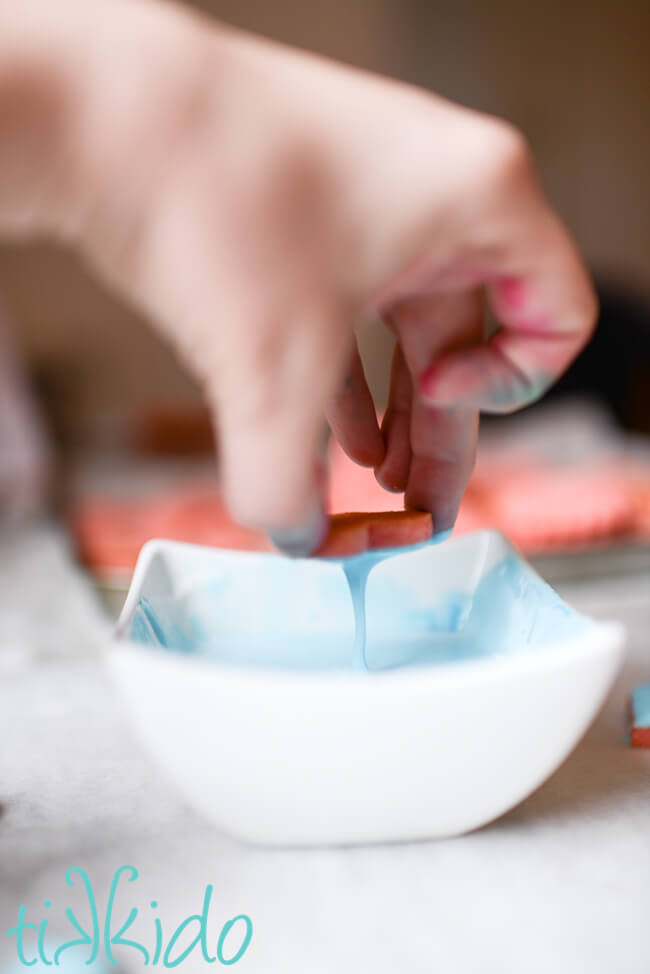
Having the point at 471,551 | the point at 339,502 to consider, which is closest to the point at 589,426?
the point at 339,502

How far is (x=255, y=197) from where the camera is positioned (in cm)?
40

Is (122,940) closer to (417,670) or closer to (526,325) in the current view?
(417,670)

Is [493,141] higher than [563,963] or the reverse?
higher

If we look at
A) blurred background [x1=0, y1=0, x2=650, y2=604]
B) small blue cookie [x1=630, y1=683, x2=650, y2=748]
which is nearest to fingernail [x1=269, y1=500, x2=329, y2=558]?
small blue cookie [x1=630, y1=683, x2=650, y2=748]

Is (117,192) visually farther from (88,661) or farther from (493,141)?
(88,661)

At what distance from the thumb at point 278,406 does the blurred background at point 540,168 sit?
71.4 inches

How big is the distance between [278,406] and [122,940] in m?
0.28

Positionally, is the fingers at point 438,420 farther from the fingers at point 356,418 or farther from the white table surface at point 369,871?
the white table surface at point 369,871

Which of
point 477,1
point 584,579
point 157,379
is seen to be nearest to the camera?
point 584,579

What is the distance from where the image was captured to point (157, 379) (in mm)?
3279

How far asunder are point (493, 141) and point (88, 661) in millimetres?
607

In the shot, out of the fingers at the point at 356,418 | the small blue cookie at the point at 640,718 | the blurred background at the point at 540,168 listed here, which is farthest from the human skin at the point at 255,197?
the blurred background at the point at 540,168

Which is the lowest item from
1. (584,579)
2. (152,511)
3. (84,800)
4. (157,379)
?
(157,379)

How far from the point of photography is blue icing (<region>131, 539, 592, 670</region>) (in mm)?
592
